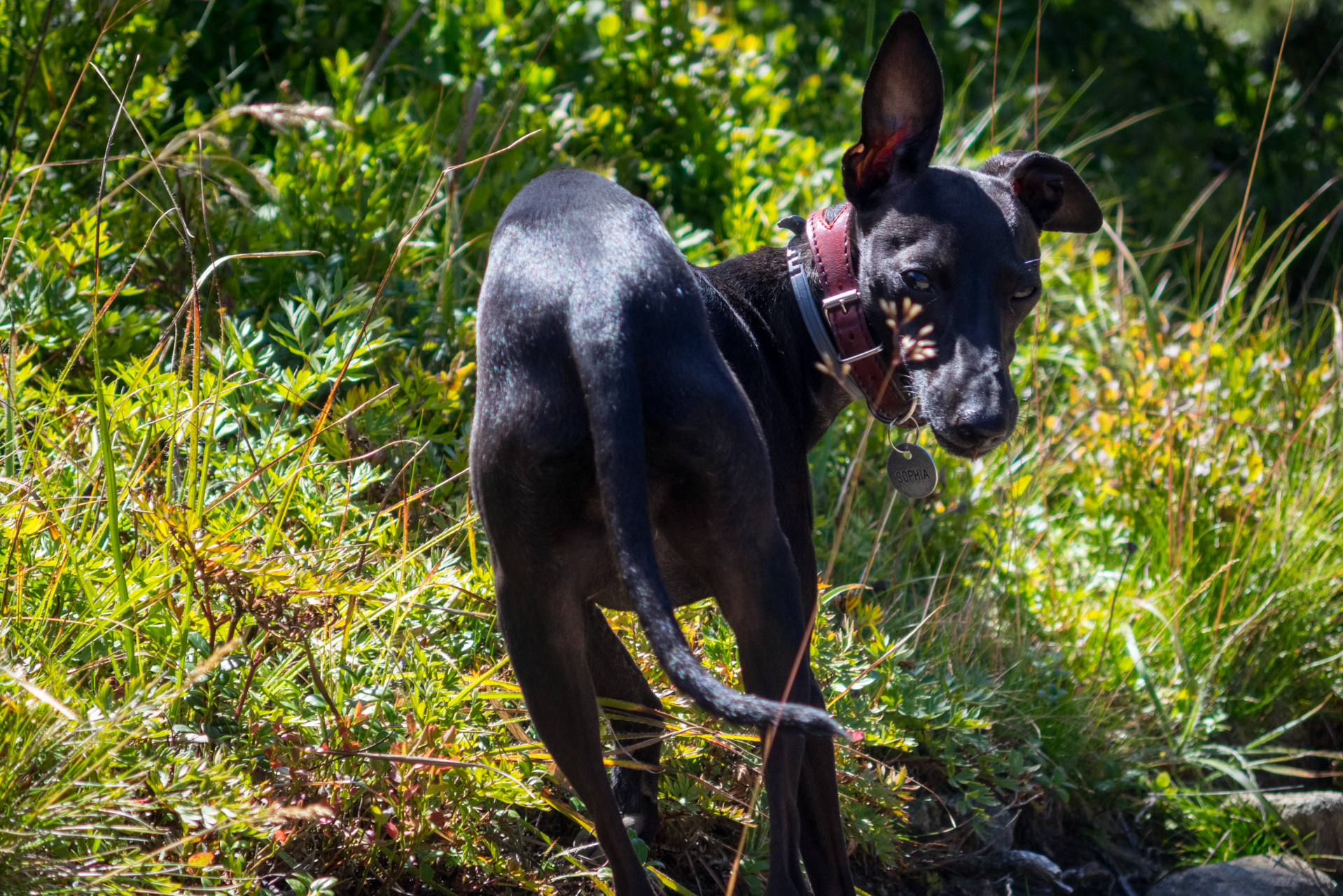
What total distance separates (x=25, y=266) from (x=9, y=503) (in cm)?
105

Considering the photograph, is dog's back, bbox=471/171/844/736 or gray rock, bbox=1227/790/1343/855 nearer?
dog's back, bbox=471/171/844/736

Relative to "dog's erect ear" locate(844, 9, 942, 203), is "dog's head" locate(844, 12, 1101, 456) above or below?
below

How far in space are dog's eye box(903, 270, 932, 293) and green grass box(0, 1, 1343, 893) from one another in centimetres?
78

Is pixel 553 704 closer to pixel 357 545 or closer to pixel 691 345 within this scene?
pixel 691 345

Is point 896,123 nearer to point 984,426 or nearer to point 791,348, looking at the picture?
point 791,348

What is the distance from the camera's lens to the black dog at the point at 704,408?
Result: 1.64m

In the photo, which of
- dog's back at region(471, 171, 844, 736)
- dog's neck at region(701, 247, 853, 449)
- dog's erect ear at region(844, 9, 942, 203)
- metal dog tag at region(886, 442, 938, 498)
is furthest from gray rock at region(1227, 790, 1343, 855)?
dog's back at region(471, 171, 844, 736)

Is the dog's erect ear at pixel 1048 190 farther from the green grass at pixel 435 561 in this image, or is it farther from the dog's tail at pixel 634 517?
the dog's tail at pixel 634 517

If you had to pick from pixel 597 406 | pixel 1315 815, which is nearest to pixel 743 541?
pixel 597 406

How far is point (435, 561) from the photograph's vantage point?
280 centimetres

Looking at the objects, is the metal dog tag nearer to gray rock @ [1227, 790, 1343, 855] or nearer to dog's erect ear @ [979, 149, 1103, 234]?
→ dog's erect ear @ [979, 149, 1103, 234]

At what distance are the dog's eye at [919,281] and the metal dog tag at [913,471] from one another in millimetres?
355

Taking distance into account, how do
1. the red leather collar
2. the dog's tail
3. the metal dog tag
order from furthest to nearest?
1. the metal dog tag
2. the red leather collar
3. the dog's tail

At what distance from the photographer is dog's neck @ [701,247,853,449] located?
→ 226 cm
